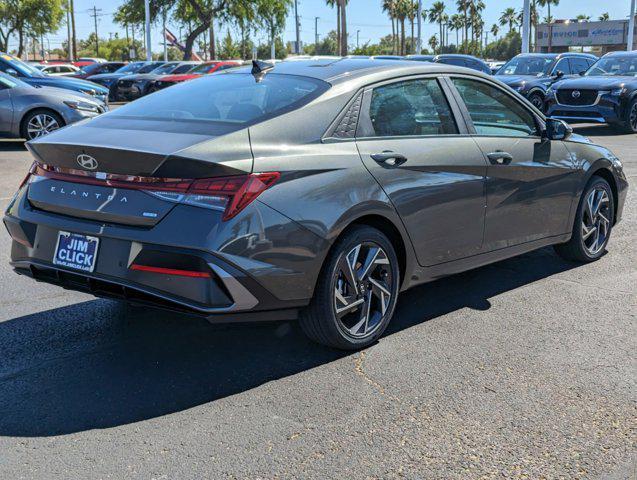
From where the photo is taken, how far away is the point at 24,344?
447cm

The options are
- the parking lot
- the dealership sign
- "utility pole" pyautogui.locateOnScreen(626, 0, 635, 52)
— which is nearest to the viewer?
the parking lot

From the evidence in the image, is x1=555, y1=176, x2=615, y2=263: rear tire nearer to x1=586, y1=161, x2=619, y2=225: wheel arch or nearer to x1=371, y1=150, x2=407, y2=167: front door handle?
x1=586, y1=161, x2=619, y2=225: wheel arch

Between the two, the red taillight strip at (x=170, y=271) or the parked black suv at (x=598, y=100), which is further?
the parked black suv at (x=598, y=100)

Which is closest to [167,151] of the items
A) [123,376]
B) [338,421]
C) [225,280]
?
[225,280]

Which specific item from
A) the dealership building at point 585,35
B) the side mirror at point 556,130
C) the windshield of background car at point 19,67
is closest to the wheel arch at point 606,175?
the side mirror at point 556,130

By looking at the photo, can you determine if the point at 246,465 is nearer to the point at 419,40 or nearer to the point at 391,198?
the point at 391,198

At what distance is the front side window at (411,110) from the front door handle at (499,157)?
317 mm

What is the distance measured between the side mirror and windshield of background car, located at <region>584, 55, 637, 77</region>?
13826mm

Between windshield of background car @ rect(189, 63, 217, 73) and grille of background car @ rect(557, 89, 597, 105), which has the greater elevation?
windshield of background car @ rect(189, 63, 217, 73)

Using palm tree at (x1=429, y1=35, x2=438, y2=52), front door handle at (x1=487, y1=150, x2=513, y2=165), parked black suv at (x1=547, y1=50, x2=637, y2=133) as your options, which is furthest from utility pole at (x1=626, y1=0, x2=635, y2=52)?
palm tree at (x1=429, y1=35, x2=438, y2=52)

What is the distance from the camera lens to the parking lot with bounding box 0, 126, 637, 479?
128 inches

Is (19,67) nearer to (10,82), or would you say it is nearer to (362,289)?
(10,82)

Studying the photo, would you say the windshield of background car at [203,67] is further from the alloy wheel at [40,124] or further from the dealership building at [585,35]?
the dealership building at [585,35]

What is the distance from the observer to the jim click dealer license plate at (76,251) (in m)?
3.94
